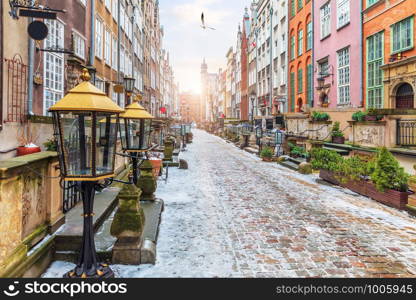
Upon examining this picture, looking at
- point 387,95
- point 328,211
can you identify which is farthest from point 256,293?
point 387,95

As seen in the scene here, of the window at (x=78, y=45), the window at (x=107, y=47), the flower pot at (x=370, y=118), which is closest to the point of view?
the flower pot at (x=370, y=118)

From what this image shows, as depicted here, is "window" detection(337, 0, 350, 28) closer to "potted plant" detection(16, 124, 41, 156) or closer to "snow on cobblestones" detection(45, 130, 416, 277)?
"snow on cobblestones" detection(45, 130, 416, 277)

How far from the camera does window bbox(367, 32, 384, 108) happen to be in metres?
17.8

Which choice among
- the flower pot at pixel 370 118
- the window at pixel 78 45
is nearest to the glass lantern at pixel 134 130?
the window at pixel 78 45

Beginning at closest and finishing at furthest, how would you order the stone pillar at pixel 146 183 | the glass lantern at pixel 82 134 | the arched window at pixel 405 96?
the glass lantern at pixel 82 134
the stone pillar at pixel 146 183
the arched window at pixel 405 96

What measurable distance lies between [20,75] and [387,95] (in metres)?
16.6

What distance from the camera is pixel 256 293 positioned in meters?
4.20

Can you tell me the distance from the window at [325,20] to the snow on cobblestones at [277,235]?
1775 centimetres

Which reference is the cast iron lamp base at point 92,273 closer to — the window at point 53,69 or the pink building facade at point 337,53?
the window at point 53,69

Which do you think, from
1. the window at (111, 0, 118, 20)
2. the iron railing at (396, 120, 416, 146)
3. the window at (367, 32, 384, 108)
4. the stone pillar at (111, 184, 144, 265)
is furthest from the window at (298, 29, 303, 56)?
the stone pillar at (111, 184, 144, 265)

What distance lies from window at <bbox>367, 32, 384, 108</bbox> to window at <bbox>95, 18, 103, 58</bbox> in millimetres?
15665

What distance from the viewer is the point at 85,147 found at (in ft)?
13.9

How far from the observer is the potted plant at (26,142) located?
28.0 ft

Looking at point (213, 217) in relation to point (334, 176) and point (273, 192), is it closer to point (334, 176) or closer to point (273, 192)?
point (273, 192)
